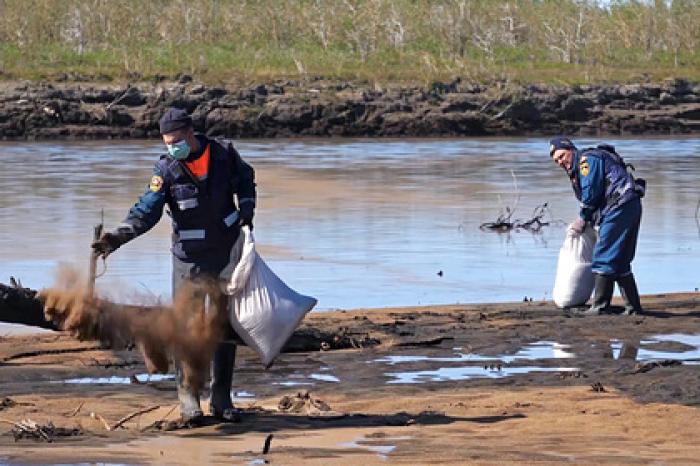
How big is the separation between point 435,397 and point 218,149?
190 centimetres

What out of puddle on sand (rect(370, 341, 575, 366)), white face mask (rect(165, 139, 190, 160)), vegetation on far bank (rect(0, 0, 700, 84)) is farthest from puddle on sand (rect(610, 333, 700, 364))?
vegetation on far bank (rect(0, 0, 700, 84))

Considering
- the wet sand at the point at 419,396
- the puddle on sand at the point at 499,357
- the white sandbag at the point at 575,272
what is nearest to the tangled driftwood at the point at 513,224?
the white sandbag at the point at 575,272

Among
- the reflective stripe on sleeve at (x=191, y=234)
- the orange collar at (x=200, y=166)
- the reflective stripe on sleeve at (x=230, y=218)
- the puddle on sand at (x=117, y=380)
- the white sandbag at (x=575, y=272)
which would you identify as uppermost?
the orange collar at (x=200, y=166)

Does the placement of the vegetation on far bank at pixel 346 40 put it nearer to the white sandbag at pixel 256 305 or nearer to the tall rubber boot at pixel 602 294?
the tall rubber boot at pixel 602 294

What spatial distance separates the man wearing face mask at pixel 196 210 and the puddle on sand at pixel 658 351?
311cm

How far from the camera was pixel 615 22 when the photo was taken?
163ft

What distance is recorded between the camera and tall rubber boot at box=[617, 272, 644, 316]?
1298 cm

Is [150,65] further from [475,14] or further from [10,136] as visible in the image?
[475,14]

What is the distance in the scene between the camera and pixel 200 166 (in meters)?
9.23

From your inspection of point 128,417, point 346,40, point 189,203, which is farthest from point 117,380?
point 346,40

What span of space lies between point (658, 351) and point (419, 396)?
7.42 feet

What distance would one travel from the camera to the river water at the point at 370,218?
1537cm

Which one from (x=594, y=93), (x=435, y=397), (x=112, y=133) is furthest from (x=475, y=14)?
(x=435, y=397)

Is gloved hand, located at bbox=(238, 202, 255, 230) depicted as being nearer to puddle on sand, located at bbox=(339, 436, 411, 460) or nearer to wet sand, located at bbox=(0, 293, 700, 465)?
wet sand, located at bbox=(0, 293, 700, 465)
